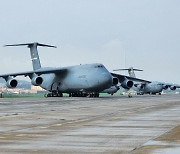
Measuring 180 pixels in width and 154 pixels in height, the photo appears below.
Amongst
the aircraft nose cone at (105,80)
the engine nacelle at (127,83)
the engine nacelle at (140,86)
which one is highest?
the aircraft nose cone at (105,80)

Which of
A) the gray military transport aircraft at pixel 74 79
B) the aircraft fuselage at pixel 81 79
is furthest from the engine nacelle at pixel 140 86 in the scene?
the aircraft fuselage at pixel 81 79

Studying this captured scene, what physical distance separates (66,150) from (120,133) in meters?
4.13

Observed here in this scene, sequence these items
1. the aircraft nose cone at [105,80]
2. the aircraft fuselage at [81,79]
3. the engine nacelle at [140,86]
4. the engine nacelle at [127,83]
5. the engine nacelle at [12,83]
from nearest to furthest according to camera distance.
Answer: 1. the aircraft nose cone at [105,80]
2. the aircraft fuselage at [81,79]
3. the engine nacelle at [12,83]
4. the engine nacelle at [127,83]
5. the engine nacelle at [140,86]

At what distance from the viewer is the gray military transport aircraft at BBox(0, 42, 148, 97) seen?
2594 inches

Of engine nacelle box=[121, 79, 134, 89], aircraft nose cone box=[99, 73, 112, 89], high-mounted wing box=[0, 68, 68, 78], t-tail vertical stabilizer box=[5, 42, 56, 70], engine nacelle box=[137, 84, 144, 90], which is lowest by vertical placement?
engine nacelle box=[137, 84, 144, 90]

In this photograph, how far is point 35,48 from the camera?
276 ft

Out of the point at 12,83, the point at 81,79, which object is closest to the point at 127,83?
the point at 81,79

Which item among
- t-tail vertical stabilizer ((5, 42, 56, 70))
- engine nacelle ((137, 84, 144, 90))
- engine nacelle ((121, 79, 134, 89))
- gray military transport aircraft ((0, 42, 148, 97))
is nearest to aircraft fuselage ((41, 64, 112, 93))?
gray military transport aircraft ((0, 42, 148, 97))

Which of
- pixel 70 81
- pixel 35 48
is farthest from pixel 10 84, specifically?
pixel 35 48

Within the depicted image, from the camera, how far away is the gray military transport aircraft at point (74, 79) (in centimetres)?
6588

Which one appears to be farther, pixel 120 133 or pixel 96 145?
pixel 120 133

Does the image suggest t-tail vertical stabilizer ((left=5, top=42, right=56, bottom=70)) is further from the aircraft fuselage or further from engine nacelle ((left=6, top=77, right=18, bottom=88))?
engine nacelle ((left=6, top=77, right=18, bottom=88))

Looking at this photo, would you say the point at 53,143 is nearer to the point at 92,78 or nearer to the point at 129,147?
the point at 129,147

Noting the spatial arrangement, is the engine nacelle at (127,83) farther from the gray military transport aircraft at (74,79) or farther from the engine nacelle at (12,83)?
the engine nacelle at (12,83)
